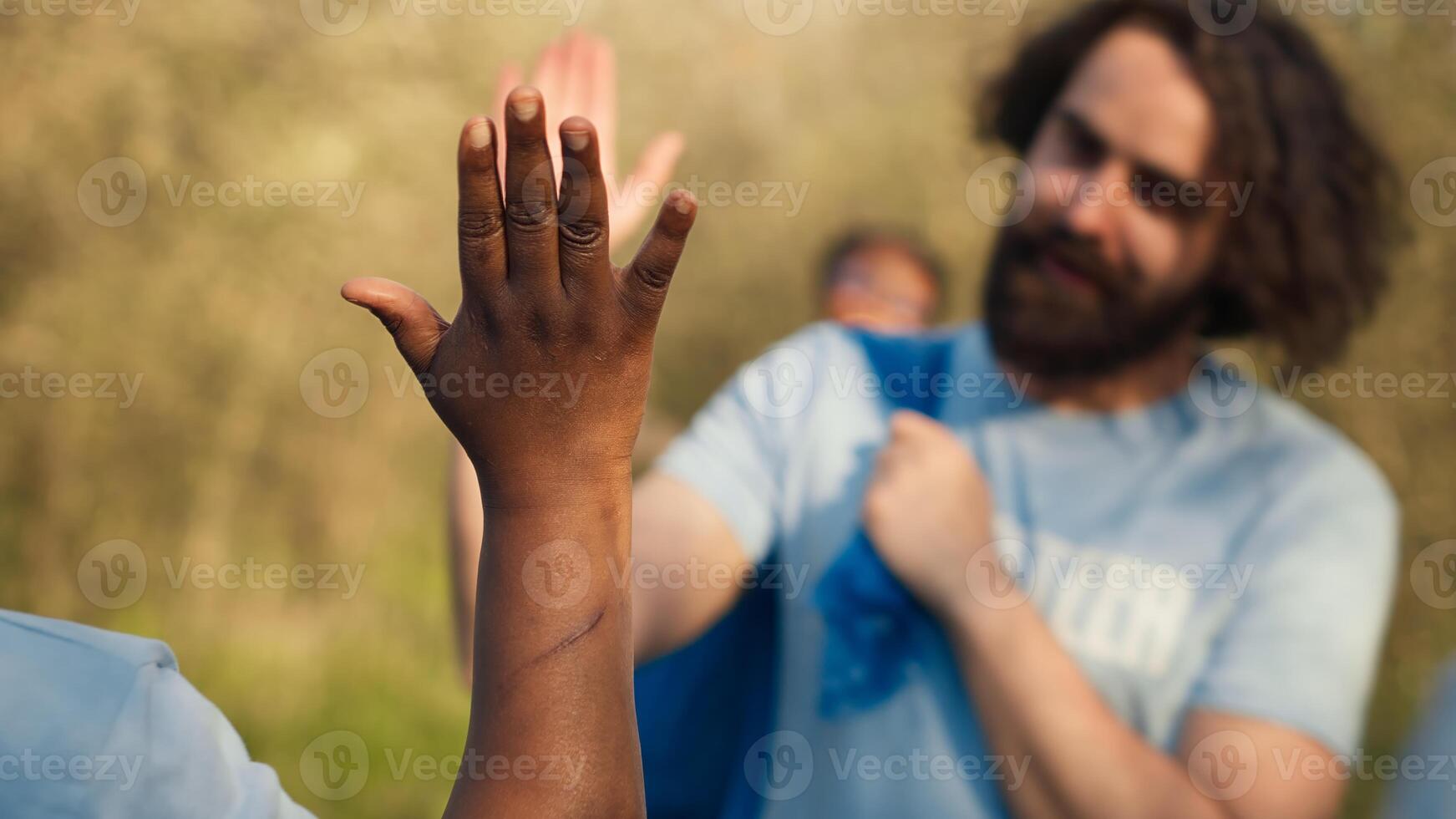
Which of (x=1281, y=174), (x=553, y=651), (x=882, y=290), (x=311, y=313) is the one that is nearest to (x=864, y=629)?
(x=553, y=651)

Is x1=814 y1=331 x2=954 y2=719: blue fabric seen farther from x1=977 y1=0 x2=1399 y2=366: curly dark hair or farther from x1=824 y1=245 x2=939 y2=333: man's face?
x1=824 y1=245 x2=939 y2=333: man's face

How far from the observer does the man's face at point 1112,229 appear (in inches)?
74.8

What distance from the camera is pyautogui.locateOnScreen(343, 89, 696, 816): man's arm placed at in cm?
72

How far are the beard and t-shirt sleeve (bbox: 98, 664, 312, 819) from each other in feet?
4.68

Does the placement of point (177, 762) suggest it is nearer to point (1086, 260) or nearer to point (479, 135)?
point (479, 135)

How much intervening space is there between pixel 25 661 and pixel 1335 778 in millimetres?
1503

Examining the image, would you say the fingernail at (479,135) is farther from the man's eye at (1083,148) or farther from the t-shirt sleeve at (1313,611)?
the man's eye at (1083,148)

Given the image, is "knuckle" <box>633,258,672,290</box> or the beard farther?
the beard

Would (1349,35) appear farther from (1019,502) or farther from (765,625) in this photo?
(765,625)

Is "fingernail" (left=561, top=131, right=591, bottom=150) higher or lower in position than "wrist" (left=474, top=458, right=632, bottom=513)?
higher

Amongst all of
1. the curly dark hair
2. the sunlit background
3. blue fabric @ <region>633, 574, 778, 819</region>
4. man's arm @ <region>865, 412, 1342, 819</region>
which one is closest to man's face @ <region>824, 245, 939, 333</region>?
the sunlit background

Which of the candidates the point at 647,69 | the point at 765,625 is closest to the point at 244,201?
the point at 647,69

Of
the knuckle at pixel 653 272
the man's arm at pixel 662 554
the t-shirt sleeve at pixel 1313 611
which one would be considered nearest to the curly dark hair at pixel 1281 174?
the t-shirt sleeve at pixel 1313 611

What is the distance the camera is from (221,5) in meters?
3.87
